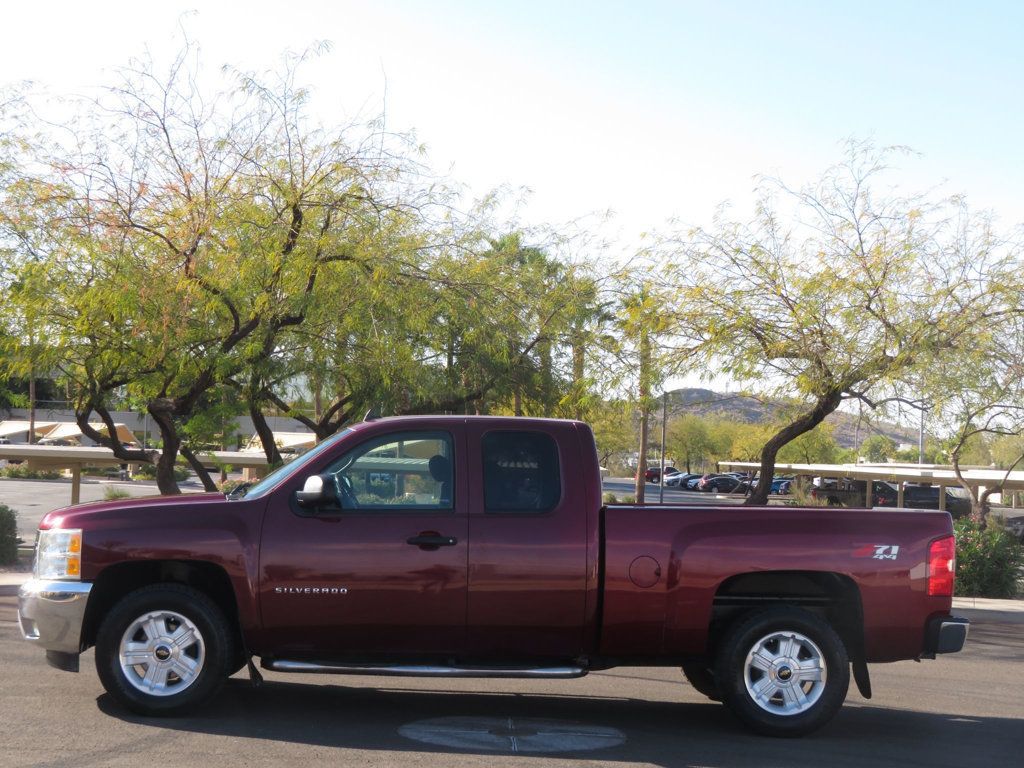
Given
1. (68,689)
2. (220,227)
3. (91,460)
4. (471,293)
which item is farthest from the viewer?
(91,460)

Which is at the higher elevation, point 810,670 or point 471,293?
point 471,293

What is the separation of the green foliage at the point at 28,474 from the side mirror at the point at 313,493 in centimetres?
5348

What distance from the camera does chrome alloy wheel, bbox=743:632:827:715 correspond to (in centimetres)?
716

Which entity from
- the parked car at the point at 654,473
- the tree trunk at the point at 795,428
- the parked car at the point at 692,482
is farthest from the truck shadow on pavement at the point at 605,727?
the parked car at the point at 654,473

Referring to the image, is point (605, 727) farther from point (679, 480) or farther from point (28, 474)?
point (679, 480)

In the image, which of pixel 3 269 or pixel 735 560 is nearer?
pixel 735 560

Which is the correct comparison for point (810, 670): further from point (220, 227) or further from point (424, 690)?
point (220, 227)

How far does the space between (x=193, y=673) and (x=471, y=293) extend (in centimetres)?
1152

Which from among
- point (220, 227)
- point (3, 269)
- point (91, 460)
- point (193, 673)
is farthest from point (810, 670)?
point (91, 460)

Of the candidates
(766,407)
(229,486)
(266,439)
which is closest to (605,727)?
(766,407)

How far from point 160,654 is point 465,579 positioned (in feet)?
6.31

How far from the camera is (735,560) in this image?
Result: 7.17 m

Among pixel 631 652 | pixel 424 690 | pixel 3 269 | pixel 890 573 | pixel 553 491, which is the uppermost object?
pixel 3 269

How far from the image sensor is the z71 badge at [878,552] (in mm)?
7215
